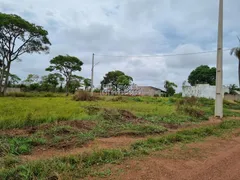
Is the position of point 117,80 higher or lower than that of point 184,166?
higher

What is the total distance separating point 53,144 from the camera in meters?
3.92

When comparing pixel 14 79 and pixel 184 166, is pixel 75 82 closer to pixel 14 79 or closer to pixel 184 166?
pixel 14 79

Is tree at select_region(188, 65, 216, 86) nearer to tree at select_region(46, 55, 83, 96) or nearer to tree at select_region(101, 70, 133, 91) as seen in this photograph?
tree at select_region(101, 70, 133, 91)

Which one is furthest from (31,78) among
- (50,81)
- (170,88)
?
(170,88)

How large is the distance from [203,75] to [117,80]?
70.0 feet

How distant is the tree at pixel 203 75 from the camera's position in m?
45.4

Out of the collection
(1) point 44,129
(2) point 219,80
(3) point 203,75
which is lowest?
(1) point 44,129

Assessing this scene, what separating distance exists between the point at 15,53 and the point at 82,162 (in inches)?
1022

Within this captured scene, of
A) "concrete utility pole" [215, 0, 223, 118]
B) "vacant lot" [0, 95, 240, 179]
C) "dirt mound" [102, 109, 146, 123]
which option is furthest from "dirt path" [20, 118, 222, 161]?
"concrete utility pole" [215, 0, 223, 118]

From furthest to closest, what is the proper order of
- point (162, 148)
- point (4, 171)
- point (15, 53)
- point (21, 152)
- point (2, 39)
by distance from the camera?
point (15, 53)
point (2, 39)
point (162, 148)
point (21, 152)
point (4, 171)

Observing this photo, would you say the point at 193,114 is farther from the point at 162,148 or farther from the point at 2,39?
the point at 2,39

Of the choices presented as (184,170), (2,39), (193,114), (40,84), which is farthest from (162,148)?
(40,84)

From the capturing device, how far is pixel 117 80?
46.4m

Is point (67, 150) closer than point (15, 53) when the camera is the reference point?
Yes
